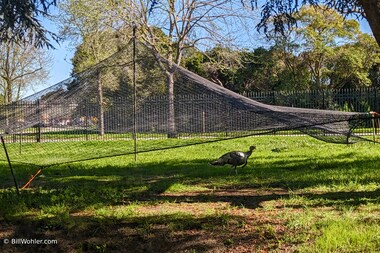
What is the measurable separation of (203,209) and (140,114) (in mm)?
2653

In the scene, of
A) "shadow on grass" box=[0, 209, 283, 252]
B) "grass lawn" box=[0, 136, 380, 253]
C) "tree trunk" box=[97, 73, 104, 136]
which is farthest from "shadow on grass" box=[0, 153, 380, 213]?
"tree trunk" box=[97, 73, 104, 136]

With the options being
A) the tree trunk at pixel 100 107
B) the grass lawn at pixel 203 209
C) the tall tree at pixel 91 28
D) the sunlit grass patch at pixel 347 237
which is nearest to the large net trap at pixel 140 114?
the tree trunk at pixel 100 107

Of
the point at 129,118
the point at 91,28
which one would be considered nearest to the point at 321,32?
the point at 91,28

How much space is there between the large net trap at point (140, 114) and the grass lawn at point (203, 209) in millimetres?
573

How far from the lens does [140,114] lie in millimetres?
6777

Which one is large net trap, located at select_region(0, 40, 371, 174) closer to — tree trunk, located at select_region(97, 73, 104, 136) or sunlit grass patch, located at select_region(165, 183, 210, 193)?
tree trunk, located at select_region(97, 73, 104, 136)

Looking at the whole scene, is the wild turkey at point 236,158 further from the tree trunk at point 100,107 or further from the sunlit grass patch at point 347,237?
the sunlit grass patch at point 347,237

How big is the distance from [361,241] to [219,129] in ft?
8.57

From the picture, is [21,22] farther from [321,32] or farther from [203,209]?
[321,32]

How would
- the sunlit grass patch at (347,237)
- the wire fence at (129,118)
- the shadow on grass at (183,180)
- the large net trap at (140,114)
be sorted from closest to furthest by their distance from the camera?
the sunlit grass patch at (347,237) → the shadow on grass at (183,180) → the large net trap at (140,114) → the wire fence at (129,118)

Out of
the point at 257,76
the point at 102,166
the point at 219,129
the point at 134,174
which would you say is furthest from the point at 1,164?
the point at 257,76

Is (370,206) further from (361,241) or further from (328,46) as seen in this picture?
(328,46)

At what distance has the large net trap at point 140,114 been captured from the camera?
17.5 feet

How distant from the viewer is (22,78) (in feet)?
78.4
